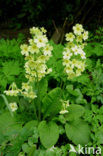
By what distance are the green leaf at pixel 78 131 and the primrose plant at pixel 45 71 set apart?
152 millimetres

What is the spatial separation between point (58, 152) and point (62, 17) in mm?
3554

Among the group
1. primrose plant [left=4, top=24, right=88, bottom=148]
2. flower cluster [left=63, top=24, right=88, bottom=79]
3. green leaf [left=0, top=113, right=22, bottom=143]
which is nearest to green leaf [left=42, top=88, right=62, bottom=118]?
primrose plant [left=4, top=24, right=88, bottom=148]

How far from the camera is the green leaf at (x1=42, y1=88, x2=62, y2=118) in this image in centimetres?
228

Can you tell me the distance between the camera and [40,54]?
1.71 metres

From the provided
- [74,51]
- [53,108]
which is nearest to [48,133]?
[53,108]

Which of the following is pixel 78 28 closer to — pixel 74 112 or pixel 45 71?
pixel 45 71

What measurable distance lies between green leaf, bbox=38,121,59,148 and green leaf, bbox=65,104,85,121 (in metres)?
0.20

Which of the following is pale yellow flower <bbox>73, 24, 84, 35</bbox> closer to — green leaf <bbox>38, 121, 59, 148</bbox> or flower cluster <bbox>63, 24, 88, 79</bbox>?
flower cluster <bbox>63, 24, 88, 79</bbox>

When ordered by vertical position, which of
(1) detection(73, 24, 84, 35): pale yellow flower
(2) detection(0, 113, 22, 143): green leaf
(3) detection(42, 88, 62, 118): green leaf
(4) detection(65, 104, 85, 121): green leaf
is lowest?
(2) detection(0, 113, 22, 143): green leaf

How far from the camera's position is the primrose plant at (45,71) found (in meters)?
1.69

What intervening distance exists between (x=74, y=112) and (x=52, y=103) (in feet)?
0.92

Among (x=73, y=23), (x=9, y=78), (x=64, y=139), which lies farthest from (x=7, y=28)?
(x=64, y=139)

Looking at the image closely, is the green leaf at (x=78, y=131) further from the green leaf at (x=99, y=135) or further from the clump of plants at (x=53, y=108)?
the green leaf at (x=99, y=135)

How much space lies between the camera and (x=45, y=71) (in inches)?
87.8
